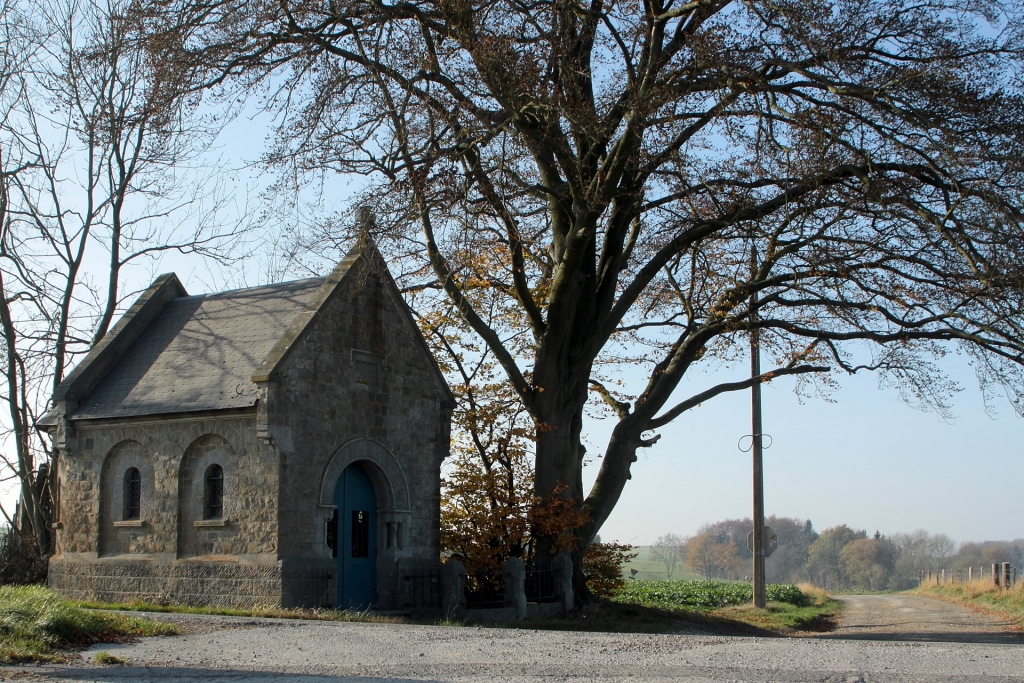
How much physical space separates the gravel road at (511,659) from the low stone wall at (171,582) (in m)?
4.14

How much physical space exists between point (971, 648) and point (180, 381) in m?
14.8

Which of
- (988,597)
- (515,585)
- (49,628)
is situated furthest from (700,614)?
(49,628)

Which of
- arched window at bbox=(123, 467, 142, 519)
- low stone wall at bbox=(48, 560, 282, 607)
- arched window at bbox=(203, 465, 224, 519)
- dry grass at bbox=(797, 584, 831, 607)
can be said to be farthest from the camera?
dry grass at bbox=(797, 584, 831, 607)

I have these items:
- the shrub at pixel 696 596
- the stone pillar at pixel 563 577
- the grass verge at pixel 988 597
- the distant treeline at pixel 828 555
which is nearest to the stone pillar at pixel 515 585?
the stone pillar at pixel 563 577

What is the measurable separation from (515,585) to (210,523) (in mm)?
5823

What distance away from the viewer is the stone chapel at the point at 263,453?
60.8 ft

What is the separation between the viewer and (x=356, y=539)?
2034 cm

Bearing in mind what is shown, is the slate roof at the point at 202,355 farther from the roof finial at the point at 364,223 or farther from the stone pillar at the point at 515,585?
the stone pillar at the point at 515,585

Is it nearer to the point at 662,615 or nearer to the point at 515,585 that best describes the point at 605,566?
the point at 662,615

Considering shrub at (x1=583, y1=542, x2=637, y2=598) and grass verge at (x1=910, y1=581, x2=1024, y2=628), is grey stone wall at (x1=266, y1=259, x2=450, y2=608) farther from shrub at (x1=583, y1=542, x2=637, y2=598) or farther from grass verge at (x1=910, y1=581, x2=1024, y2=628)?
grass verge at (x1=910, y1=581, x2=1024, y2=628)

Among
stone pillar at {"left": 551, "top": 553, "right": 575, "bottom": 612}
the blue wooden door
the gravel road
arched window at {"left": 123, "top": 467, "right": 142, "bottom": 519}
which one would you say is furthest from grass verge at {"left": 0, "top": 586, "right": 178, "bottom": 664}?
stone pillar at {"left": 551, "top": 553, "right": 575, "bottom": 612}

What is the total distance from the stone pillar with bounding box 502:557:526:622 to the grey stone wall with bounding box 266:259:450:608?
2.20 metres

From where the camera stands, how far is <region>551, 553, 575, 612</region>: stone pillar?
21.1 meters

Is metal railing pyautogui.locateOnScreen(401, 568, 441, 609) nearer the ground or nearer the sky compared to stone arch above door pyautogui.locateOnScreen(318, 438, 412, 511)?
nearer the ground
